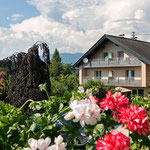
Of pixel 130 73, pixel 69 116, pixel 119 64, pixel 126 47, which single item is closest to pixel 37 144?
pixel 69 116

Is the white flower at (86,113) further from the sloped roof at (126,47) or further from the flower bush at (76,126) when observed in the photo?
the sloped roof at (126,47)

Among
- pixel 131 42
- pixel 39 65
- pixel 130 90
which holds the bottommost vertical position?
pixel 130 90

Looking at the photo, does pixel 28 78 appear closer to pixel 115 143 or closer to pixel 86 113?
pixel 86 113

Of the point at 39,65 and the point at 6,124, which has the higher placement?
the point at 39,65

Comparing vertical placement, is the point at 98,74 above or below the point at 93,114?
above

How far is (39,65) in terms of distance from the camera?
7648 mm

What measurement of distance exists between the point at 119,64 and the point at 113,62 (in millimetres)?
770

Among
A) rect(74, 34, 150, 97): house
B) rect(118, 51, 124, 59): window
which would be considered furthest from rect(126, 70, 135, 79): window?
rect(118, 51, 124, 59): window

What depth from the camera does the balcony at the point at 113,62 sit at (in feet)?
66.5

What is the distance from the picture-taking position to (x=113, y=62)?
71.7 feet

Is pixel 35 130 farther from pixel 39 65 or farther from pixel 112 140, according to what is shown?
pixel 39 65

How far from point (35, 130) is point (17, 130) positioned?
13 centimetres

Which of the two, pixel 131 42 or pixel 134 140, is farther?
pixel 131 42

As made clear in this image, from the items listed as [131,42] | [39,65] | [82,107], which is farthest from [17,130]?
[131,42]
